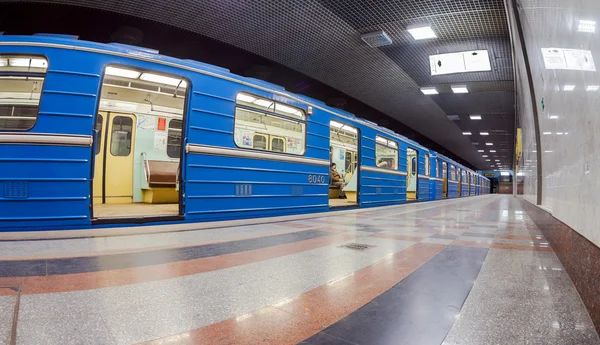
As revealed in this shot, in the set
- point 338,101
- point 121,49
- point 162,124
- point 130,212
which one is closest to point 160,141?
point 162,124

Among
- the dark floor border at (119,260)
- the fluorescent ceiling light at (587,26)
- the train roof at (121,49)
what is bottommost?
the dark floor border at (119,260)

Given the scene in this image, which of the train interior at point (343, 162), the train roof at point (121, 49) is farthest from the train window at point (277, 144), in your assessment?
the train roof at point (121, 49)

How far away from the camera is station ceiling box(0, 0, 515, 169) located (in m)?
5.11

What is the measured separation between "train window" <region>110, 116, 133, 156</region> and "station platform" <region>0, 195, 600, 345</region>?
3671mm

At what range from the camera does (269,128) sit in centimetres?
786

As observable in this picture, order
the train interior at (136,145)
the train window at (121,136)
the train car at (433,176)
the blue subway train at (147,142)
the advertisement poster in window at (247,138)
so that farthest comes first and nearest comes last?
the train car at (433,176)
the advertisement poster in window at (247,138)
the train window at (121,136)
the train interior at (136,145)
the blue subway train at (147,142)

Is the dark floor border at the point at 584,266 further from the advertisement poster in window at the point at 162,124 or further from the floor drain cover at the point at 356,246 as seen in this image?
the advertisement poster in window at the point at 162,124

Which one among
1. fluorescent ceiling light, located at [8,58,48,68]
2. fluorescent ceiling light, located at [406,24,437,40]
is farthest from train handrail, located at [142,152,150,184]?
fluorescent ceiling light, located at [406,24,437,40]

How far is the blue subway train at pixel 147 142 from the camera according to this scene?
303cm

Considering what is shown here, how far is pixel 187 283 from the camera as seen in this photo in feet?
5.46

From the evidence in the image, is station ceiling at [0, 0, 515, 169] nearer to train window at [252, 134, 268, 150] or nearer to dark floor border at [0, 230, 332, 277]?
train window at [252, 134, 268, 150]

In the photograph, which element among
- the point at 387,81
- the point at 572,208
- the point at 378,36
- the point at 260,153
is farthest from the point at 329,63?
the point at 572,208

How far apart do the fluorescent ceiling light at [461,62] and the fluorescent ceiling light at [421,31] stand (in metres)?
1.00

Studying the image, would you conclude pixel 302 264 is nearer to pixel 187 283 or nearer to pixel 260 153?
pixel 187 283
